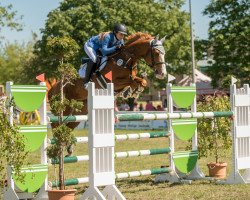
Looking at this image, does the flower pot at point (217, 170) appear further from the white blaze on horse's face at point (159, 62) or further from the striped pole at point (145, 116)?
the white blaze on horse's face at point (159, 62)

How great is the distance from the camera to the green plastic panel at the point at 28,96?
6965mm

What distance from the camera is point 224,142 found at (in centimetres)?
1038

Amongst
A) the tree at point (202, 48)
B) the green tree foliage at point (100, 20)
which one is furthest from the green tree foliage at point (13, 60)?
the tree at point (202, 48)

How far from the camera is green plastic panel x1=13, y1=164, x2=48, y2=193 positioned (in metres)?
6.93

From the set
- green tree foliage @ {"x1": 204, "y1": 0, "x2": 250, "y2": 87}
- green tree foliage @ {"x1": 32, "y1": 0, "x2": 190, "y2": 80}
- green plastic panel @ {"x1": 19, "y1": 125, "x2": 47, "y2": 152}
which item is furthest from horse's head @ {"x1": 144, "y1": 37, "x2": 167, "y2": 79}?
green tree foliage @ {"x1": 32, "y1": 0, "x2": 190, "y2": 80}

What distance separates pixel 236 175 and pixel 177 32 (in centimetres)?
4196

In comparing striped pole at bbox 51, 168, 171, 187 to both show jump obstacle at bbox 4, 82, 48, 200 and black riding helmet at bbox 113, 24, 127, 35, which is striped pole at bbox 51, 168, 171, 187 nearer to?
show jump obstacle at bbox 4, 82, 48, 200

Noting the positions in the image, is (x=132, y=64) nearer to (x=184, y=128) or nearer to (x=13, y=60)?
(x=184, y=128)

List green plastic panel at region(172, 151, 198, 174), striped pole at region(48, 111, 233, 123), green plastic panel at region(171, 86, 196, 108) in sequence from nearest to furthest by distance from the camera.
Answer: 1. striped pole at region(48, 111, 233, 123)
2. green plastic panel at region(172, 151, 198, 174)
3. green plastic panel at region(171, 86, 196, 108)

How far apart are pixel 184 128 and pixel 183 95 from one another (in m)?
0.50

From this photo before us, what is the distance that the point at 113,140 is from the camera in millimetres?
7066

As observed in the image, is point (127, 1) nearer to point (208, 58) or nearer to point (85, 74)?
point (208, 58)

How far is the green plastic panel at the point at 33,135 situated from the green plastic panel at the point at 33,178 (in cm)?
23

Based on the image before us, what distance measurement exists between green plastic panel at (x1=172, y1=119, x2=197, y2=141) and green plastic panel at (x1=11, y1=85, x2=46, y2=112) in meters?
2.63
